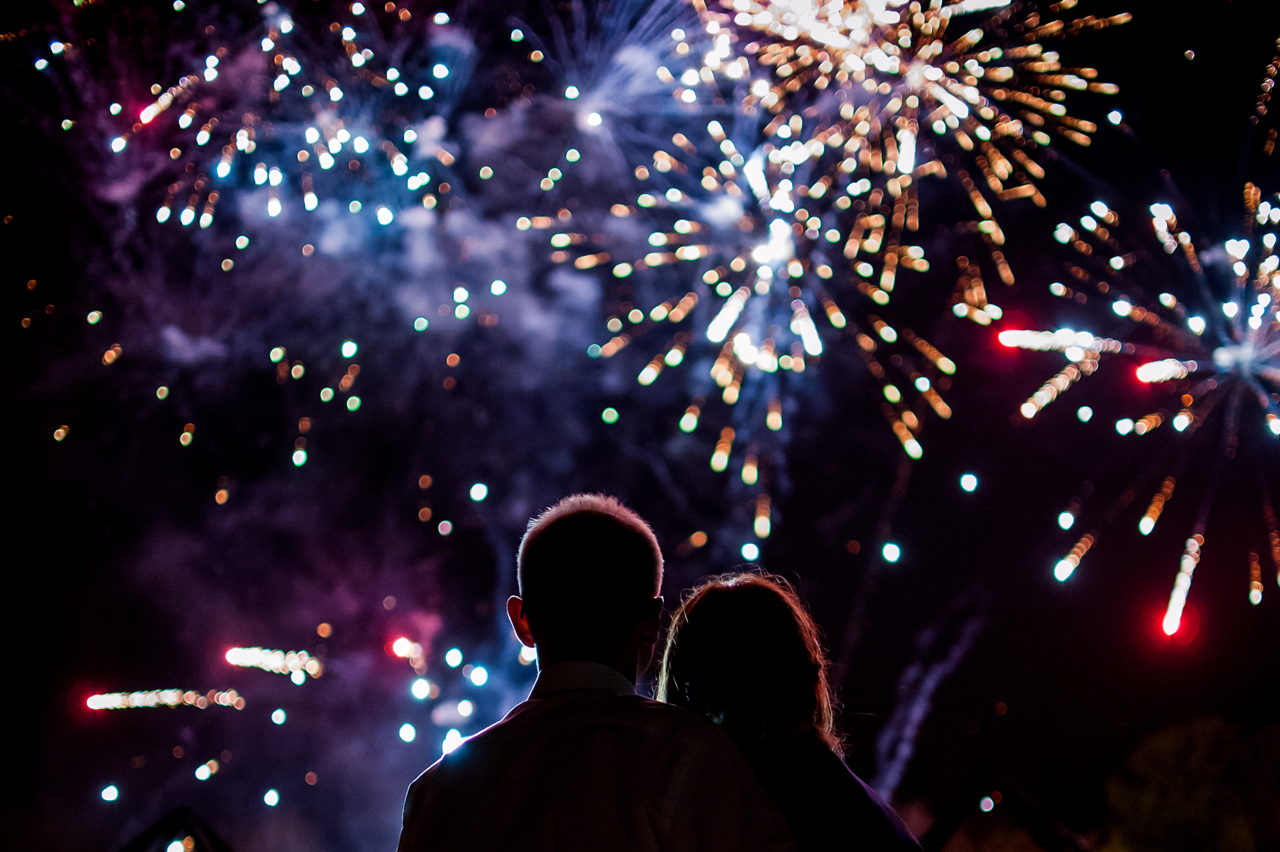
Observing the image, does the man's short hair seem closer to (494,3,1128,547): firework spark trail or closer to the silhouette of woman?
the silhouette of woman

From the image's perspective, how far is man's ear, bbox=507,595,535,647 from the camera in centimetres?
117

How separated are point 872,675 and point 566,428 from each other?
10.8 feet

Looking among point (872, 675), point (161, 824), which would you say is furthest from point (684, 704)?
point (872, 675)

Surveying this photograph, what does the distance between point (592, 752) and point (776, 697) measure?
1.54 ft

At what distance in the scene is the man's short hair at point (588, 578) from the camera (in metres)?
1.11

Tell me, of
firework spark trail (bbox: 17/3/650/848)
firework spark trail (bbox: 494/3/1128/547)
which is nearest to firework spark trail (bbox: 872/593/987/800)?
firework spark trail (bbox: 494/3/1128/547)

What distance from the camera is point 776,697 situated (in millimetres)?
1329

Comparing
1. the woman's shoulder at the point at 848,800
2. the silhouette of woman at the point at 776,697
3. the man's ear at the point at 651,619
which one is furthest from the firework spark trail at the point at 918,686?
the man's ear at the point at 651,619

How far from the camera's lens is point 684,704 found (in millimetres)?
1410

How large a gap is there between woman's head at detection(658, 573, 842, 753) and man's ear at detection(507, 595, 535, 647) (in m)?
0.37

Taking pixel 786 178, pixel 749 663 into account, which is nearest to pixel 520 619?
pixel 749 663

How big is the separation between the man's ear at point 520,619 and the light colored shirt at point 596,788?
139 millimetres

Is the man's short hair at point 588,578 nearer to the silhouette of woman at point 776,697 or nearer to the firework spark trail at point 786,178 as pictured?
the silhouette of woman at point 776,697

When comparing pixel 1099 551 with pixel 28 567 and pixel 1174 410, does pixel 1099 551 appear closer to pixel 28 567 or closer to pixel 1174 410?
pixel 1174 410
